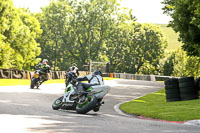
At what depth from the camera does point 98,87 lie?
42.5 ft

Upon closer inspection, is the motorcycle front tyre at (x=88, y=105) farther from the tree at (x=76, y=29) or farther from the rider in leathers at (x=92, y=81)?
the tree at (x=76, y=29)

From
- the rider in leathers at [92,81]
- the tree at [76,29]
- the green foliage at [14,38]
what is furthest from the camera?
the tree at [76,29]

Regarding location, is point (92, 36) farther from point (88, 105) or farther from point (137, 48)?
point (88, 105)

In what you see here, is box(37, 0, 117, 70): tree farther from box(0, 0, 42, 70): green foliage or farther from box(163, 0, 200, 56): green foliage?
box(163, 0, 200, 56): green foliage

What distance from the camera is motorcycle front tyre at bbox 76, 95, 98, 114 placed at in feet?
41.7

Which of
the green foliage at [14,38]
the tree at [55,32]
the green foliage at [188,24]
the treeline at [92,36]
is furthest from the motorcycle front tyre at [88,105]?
the tree at [55,32]

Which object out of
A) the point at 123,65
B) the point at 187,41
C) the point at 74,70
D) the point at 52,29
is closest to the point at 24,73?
the point at 74,70

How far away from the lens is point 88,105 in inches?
503

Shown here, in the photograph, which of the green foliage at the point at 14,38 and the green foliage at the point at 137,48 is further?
the green foliage at the point at 137,48

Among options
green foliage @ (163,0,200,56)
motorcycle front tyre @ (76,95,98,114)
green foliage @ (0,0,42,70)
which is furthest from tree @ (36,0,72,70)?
motorcycle front tyre @ (76,95,98,114)

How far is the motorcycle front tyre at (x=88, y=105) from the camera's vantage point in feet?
41.7

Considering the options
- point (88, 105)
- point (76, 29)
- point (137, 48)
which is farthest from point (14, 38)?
point (88, 105)

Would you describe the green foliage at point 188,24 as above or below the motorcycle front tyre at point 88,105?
above

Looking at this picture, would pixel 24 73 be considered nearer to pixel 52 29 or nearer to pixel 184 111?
pixel 184 111
